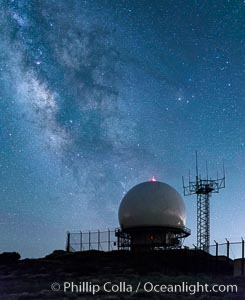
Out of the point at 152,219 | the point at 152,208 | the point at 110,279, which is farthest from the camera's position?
the point at 152,208

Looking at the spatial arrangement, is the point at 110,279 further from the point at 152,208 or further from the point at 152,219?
the point at 152,208

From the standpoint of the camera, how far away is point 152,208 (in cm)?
4538

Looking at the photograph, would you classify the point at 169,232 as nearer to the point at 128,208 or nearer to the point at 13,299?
the point at 128,208

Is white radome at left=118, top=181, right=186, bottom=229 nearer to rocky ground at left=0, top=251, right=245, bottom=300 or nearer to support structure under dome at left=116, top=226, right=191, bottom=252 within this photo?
support structure under dome at left=116, top=226, right=191, bottom=252

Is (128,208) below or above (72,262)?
above

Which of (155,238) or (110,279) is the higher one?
(155,238)

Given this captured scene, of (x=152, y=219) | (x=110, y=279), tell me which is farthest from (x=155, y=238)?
(x=110, y=279)

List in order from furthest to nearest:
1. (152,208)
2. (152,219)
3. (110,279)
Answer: (152,208) → (152,219) → (110,279)

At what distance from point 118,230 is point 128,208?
3.42 meters

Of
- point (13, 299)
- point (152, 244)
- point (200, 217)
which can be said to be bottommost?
point (13, 299)

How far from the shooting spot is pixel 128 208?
47.0m

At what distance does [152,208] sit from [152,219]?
1164 mm

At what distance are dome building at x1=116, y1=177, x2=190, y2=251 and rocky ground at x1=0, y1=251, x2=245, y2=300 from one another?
4.26 metres

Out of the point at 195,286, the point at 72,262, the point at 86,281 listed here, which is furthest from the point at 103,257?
the point at 195,286
